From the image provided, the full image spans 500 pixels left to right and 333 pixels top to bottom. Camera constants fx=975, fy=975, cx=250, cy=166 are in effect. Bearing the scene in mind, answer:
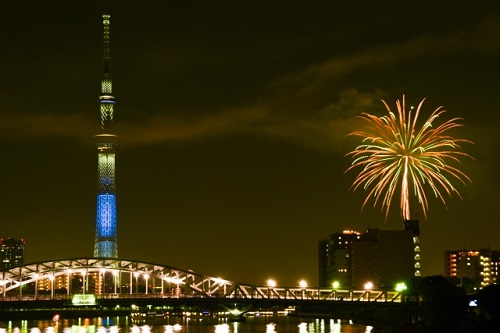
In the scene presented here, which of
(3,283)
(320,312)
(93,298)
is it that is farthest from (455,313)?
(320,312)

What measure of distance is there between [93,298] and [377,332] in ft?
136

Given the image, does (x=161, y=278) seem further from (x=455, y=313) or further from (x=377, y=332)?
(x=455, y=313)

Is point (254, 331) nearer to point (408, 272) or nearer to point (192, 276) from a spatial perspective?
point (192, 276)

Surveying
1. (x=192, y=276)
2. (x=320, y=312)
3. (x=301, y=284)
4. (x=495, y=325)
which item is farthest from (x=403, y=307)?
(x=495, y=325)

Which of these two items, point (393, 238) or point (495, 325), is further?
point (393, 238)

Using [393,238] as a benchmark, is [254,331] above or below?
below

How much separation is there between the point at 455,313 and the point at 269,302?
59.7 meters

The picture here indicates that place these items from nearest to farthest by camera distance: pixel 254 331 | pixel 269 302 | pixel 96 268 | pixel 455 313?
pixel 455 313 → pixel 254 331 → pixel 269 302 → pixel 96 268

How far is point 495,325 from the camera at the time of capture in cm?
1680

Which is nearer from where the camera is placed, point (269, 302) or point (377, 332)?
point (377, 332)

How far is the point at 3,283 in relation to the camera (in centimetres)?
13188

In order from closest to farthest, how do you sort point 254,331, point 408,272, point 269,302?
point 254,331 → point 269,302 → point 408,272

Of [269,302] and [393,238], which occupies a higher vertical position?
[393,238]

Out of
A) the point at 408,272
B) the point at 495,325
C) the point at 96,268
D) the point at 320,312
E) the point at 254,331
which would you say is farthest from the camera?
the point at 320,312
